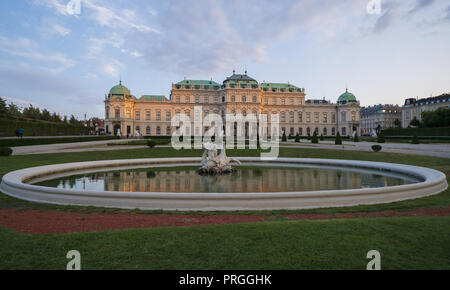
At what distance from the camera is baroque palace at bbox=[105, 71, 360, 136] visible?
63.8 metres

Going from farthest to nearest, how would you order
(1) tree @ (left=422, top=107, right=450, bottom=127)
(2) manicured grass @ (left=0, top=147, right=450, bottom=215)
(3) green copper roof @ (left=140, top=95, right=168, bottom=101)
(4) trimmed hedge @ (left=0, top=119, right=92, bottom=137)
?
1. (3) green copper roof @ (left=140, top=95, right=168, bottom=101)
2. (1) tree @ (left=422, top=107, right=450, bottom=127)
3. (4) trimmed hedge @ (left=0, top=119, right=92, bottom=137)
4. (2) manicured grass @ (left=0, top=147, right=450, bottom=215)

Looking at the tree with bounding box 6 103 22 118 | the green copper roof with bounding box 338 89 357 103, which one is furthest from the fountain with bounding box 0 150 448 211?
the green copper roof with bounding box 338 89 357 103

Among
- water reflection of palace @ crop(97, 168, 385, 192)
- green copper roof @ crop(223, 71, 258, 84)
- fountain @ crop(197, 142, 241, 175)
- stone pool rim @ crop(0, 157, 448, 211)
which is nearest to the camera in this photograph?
stone pool rim @ crop(0, 157, 448, 211)

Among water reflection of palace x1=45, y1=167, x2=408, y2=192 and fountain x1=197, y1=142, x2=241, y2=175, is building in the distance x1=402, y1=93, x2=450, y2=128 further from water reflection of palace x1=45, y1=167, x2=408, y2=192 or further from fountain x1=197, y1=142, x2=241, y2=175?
fountain x1=197, y1=142, x2=241, y2=175

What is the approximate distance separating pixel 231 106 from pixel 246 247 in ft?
199

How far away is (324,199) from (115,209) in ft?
18.1

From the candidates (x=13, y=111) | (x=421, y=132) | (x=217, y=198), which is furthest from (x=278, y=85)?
(x=217, y=198)

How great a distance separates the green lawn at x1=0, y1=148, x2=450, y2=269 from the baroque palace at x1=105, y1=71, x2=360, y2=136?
56671 mm

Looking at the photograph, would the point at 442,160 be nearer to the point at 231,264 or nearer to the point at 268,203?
the point at 268,203

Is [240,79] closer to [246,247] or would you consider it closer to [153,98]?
[153,98]

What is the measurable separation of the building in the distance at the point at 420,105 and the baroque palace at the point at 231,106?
29.0m

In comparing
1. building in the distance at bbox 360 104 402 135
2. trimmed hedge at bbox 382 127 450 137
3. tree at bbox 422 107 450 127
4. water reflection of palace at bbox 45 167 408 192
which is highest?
building in the distance at bbox 360 104 402 135
